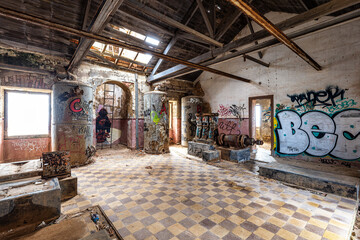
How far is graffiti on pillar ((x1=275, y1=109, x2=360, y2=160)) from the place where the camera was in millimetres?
5492

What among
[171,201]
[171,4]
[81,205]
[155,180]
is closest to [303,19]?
[171,4]

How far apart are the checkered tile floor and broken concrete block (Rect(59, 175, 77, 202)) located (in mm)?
175

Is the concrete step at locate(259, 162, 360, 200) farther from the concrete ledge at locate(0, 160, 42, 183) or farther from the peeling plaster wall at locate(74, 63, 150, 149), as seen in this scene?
the peeling plaster wall at locate(74, 63, 150, 149)

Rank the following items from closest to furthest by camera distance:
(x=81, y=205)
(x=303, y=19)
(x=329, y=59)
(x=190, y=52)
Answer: (x=81, y=205) → (x=303, y=19) → (x=329, y=59) → (x=190, y=52)

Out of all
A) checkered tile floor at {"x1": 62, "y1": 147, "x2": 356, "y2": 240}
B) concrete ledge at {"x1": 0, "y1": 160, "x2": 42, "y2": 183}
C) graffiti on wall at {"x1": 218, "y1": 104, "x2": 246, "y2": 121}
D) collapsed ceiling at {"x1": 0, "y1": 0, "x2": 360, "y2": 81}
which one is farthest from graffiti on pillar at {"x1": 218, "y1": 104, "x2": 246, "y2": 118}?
concrete ledge at {"x1": 0, "y1": 160, "x2": 42, "y2": 183}

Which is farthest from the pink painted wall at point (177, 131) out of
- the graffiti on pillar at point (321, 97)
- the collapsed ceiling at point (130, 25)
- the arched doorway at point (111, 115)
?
the graffiti on pillar at point (321, 97)

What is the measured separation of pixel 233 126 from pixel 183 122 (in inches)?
125

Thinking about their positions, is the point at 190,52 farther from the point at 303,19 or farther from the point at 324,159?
the point at 324,159

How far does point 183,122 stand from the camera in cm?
1057

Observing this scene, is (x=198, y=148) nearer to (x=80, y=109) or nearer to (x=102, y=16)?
(x=80, y=109)

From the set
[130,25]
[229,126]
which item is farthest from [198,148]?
[130,25]

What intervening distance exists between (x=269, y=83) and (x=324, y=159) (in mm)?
3704

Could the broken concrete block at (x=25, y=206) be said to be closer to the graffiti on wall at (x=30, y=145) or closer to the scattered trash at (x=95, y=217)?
the scattered trash at (x=95, y=217)

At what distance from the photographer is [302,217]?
281 cm
